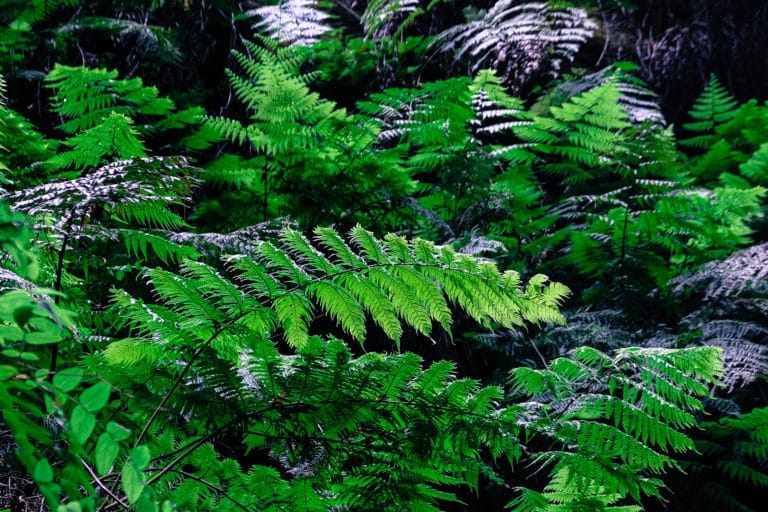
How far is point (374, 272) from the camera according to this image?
1.38 meters

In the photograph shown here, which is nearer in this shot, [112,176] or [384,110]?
[112,176]

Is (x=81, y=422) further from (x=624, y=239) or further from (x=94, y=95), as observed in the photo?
(x=624, y=239)

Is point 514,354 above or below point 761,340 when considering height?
below

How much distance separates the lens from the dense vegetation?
1.26 metres

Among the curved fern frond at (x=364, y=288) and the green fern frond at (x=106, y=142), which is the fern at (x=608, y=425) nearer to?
the curved fern frond at (x=364, y=288)

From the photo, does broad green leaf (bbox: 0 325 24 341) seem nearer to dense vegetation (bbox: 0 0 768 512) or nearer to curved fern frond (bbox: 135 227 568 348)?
dense vegetation (bbox: 0 0 768 512)

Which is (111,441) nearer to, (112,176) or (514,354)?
(112,176)

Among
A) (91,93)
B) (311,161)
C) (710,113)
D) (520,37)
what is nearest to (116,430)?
(311,161)

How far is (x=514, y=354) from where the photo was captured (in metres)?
2.55

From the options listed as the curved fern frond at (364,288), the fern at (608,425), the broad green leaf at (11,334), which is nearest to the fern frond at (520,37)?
the fern at (608,425)

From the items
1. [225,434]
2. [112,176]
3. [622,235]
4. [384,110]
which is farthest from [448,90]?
[225,434]

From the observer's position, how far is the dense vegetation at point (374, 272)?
1.26 metres

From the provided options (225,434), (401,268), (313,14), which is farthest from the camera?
(313,14)

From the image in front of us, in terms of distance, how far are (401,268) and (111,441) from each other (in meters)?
0.89
